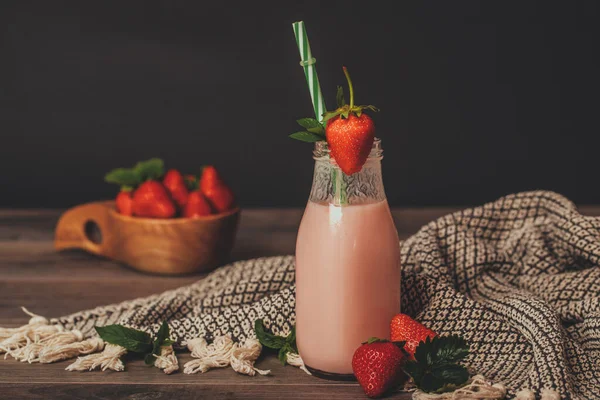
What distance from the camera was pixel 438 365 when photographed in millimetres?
1117

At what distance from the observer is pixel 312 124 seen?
1.14m

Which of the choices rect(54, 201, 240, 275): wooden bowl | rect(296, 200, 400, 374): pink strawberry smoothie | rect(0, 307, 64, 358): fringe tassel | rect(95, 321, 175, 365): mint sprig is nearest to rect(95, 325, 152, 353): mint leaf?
rect(95, 321, 175, 365): mint sprig

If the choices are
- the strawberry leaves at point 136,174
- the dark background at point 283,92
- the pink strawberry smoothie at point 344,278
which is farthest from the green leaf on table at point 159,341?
the dark background at point 283,92

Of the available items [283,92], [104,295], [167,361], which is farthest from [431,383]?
[283,92]

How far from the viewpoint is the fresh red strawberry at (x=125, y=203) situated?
1822 millimetres

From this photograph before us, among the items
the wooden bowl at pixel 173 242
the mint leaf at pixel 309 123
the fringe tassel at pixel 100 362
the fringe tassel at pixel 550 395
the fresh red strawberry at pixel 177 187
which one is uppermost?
the mint leaf at pixel 309 123

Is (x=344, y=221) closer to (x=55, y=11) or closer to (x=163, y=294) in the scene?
(x=163, y=294)

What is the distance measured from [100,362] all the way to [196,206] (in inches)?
23.1

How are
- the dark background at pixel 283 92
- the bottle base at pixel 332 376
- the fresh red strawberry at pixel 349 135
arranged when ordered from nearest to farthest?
the fresh red strawberry at pixel 349 135, the bottle base at pixel 332 376, the dark background at pixel 283 92

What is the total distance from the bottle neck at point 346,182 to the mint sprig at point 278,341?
23cm

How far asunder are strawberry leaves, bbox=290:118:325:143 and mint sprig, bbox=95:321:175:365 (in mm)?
379

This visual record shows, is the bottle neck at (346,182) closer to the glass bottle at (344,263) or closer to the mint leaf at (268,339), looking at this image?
the glass bottle at (344,263)

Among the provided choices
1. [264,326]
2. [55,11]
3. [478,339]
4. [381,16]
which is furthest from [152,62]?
[478,339]

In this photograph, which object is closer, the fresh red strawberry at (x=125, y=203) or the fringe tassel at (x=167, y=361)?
the fringe tassel at (x=167, y=361)
